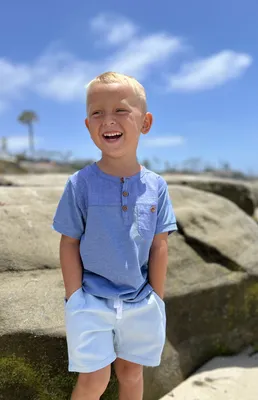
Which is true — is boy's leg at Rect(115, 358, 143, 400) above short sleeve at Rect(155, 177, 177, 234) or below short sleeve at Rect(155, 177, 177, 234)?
below

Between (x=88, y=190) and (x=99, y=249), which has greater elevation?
(x=88, y=190)

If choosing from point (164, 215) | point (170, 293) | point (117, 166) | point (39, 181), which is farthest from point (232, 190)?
point (117, 166)

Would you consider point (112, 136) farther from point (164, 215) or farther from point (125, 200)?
point (164, 215)

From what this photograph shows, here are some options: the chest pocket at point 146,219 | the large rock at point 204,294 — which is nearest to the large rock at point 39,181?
the large rock at point 204,294

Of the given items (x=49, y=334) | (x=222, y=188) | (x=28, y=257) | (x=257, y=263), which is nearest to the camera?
(x=49, y=334)

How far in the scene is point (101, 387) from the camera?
1.94 m

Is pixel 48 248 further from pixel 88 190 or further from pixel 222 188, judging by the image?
pixel 222 188

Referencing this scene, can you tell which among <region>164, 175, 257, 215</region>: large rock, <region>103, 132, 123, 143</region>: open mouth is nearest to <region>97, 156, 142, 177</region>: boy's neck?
<region>103, 132, 123, 143</region>: open mouth

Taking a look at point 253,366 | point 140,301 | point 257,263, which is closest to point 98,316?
point 140,301

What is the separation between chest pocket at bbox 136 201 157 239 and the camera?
6.47 ft

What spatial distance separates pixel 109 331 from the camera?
1.92 metres

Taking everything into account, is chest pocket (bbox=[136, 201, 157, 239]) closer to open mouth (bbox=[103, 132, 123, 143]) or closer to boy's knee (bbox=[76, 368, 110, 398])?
open mouth (bbox=[103, 132, 123, 143])

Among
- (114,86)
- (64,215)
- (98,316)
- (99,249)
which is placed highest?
(114,86)

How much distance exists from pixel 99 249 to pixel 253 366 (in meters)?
1.79
